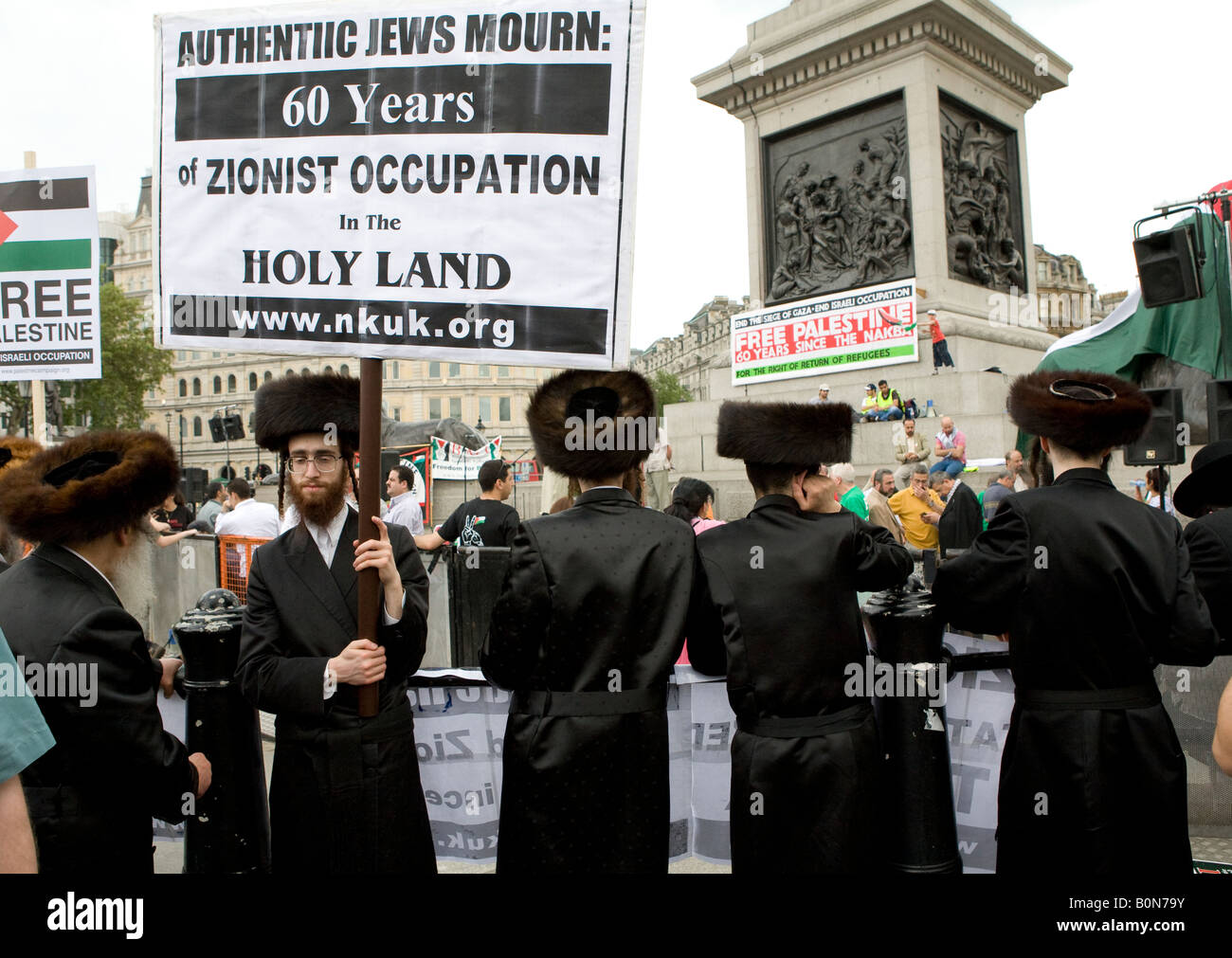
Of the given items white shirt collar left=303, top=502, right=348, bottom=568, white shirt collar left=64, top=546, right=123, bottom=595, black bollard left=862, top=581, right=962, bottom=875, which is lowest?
black bollard left=862, top=581, right=962, bottom=875

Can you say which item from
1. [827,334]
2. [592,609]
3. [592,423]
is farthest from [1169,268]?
[827,334]

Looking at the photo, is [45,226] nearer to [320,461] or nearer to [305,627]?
[320,461]

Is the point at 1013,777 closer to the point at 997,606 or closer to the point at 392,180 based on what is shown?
the point at 997,606

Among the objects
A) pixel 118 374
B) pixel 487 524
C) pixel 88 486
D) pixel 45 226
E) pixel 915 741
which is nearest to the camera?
pixel 88 486

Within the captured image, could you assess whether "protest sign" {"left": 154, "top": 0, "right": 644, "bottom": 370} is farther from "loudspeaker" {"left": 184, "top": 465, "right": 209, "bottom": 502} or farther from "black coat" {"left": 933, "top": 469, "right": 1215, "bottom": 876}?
"loudspeaker" {"left": 184, "top": 465, "right": 209, "bottom": 502}

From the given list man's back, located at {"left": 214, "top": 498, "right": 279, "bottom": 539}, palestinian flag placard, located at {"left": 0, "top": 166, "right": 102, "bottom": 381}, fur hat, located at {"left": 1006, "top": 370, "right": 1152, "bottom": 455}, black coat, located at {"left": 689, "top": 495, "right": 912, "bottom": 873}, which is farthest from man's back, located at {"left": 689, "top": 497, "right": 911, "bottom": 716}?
man's back, located at {"left": 214, "top": 498, "right": 279, "bottom": 539}

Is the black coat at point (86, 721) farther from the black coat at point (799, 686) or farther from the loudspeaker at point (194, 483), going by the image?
the loudspeaker at point (194, 483)

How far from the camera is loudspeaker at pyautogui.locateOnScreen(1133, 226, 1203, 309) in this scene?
6621 mm

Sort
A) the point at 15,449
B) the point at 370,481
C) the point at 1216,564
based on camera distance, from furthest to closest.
Result: 1. the point at 15,449
2. the point at 1216,564
3. the point at 370,481

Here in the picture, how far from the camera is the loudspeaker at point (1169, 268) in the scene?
662 cm

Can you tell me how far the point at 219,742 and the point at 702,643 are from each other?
5.50 feet

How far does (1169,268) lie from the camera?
6727 millimetres

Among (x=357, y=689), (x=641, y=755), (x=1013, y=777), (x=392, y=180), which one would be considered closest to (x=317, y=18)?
(x=392, y=180)

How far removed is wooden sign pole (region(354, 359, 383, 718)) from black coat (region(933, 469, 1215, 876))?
1.90 meters
